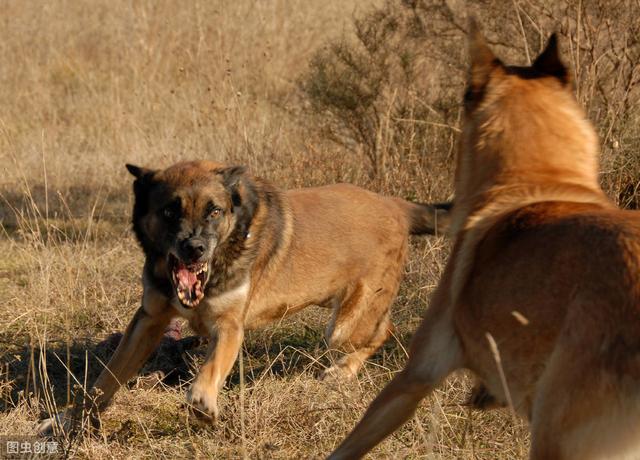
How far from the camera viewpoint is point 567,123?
3.40m

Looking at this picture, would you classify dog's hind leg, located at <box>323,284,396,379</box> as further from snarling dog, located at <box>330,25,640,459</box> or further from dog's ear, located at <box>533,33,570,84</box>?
dog's ear, located at <box>533,33,570,84</box>

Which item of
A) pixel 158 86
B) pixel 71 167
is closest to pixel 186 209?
pixel 71 167

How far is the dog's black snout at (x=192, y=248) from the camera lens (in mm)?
4812

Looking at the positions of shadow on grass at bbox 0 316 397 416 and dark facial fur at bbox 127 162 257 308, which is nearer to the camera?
dark facial fur at bbox 127 162 257 308

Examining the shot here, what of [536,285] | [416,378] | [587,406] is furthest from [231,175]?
[587,406]

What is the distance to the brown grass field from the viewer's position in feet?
14.5

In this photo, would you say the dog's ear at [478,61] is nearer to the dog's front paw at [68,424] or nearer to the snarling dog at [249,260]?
the snarling dog at [249,260]

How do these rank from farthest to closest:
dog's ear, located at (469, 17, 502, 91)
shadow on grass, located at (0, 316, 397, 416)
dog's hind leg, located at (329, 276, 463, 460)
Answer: shadow on grass, located at (0, 316, 397, 416) < dog's ear, located at (469, 17, 502, 91) < dog's hind leg, located at (329, 276, 463, 460)

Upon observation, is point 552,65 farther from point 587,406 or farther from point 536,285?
point 587,406

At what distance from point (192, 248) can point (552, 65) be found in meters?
2.07

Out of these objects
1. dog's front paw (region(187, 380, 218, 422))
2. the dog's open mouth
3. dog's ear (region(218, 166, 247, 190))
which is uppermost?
dog's ear (region(218, 166, 247, 190))

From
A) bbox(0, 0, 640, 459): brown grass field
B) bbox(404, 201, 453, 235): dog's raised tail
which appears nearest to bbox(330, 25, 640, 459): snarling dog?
bbox(0, 0, 640, 459): brown grass field

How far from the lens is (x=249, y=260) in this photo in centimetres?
527

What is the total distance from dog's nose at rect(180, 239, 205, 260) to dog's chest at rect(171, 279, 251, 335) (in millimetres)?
271
